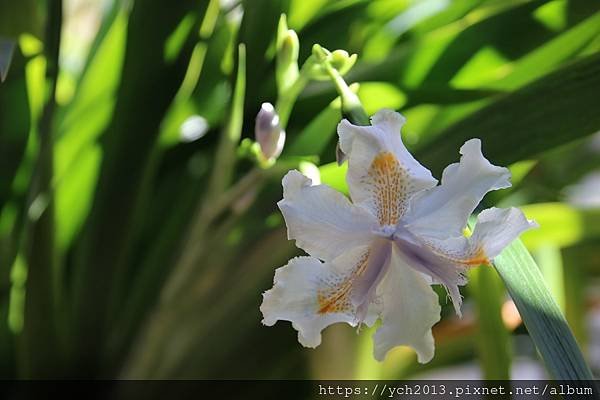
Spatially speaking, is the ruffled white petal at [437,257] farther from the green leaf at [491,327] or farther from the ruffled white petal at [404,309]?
the green leaf at [491,327]

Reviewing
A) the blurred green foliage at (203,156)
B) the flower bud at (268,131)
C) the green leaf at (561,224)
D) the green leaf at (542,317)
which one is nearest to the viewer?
the green leaf at (542,317)

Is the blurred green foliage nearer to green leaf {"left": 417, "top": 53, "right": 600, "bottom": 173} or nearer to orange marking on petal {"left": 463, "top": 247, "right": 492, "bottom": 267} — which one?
green leaf {"left": 417, "top": 53, "right": 600, "bottom": 173}

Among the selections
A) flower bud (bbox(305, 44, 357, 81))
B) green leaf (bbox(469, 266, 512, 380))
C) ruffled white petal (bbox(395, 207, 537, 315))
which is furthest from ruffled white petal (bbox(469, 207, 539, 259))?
green leaf (bbox(469, 266, 512, 380))

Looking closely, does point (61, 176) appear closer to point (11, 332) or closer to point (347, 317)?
point (11, 332)

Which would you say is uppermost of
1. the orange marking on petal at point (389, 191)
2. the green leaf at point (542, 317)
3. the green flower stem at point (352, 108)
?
the green flower stem at point (352, 108)

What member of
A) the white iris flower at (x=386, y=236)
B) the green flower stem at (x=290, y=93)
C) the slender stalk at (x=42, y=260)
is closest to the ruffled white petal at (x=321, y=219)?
the white iris flower at (x=386, y=236)

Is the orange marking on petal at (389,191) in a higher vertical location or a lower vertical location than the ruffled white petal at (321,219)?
higher

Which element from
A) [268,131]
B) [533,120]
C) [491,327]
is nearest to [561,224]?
[491,327]
